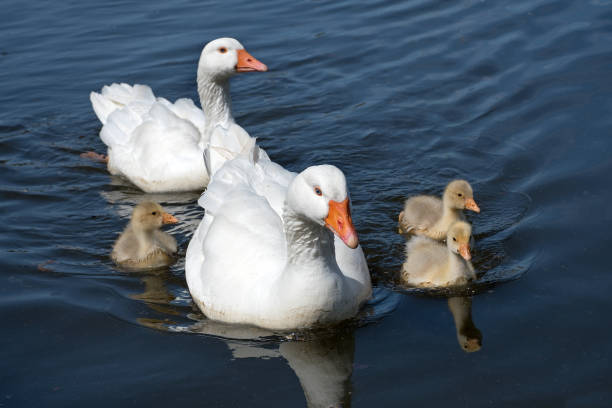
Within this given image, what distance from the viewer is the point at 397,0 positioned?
14875 mm

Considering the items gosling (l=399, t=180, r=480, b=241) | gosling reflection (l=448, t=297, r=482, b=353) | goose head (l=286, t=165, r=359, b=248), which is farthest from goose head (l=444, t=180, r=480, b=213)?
goose head (l=286, t=165, r=359, b=248)

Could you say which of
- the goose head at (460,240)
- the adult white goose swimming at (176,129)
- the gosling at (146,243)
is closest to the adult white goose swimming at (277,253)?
the gosling at (146,243)

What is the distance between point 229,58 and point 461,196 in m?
3.18

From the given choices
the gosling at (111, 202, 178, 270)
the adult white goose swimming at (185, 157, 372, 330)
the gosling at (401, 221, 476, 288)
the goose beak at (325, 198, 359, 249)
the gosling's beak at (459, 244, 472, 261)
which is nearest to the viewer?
the goose beak at (325, 198, 359, 249)

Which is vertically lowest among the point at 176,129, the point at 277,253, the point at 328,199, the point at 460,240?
the point at 460,240

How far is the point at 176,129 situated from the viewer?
9727 mm

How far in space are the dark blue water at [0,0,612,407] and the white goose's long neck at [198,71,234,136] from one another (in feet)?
2.80

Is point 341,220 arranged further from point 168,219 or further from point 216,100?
point 216,100

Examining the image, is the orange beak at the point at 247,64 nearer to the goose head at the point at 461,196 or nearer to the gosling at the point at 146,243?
the gosling at the point at 146,243

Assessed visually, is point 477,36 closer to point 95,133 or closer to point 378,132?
point 378,132

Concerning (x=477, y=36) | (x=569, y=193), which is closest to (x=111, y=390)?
(x=569, y=193)

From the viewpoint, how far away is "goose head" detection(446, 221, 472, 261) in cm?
678

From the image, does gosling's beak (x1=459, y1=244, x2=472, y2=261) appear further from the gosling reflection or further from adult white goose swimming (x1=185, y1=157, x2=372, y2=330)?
adult white goose swimming (x1=185, y1=157, x2=372, y2=330)

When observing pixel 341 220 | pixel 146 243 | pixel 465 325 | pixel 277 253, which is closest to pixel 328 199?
pixel 341 220
